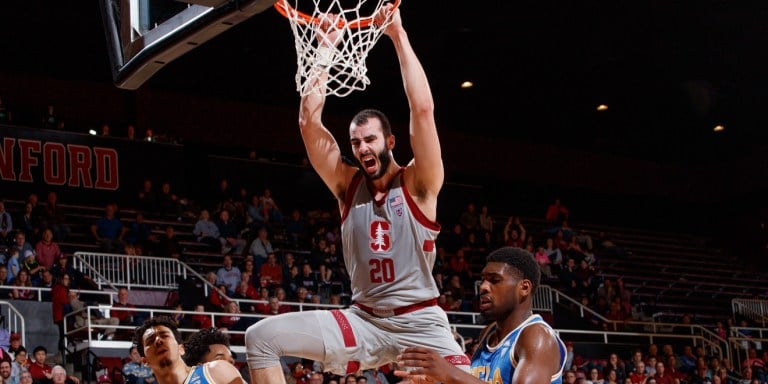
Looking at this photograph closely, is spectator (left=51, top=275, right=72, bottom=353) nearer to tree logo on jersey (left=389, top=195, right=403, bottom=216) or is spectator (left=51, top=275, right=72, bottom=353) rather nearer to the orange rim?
the orange rim

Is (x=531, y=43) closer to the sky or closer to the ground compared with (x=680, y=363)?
closer to the sky

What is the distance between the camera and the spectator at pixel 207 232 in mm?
19719

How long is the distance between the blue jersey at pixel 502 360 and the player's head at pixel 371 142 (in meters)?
1.11

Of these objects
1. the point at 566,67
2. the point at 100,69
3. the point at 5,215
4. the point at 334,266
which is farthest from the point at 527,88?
the point at 5,215

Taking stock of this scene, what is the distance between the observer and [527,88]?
24.8 metres

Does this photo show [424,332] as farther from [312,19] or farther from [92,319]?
[92,319]

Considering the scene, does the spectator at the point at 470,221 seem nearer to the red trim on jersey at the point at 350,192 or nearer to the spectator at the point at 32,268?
the spectator at the point at 32,268

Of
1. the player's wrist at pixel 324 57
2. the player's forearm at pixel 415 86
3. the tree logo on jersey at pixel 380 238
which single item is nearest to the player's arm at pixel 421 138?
the player's forearm at pixel 415 86

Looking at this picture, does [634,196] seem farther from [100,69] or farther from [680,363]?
[100,69]

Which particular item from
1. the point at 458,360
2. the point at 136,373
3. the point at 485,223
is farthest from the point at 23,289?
the point at 485,223

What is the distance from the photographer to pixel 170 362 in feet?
22.4

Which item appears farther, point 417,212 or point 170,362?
point 170,362

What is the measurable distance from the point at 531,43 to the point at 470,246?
4.63m

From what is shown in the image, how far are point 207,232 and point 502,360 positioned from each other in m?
15.4
